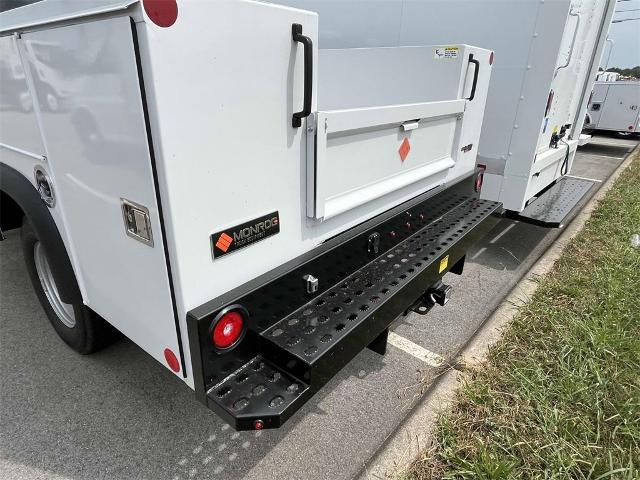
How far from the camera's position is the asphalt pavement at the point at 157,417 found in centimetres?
188

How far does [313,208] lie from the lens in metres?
1.67

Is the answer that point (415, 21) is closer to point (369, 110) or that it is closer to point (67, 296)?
point (369, 110)

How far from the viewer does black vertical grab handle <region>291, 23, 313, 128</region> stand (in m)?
1.37

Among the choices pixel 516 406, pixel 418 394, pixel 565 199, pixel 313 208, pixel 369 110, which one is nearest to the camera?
pixel 313 208

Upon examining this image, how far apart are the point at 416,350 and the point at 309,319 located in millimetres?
1314

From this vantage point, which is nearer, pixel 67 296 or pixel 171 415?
pixel 67 296

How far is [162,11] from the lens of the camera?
1.03 metres

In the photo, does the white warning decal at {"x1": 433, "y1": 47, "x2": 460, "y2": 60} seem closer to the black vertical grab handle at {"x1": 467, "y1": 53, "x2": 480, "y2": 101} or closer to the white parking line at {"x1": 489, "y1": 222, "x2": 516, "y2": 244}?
the black vertical grab handle at {"x1": 467, "y1": 53, "x2": 480, "y2": 101}

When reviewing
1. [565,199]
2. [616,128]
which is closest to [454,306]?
[565,199]

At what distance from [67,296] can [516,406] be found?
2.37 metres

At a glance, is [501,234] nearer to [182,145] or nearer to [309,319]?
[309,319]

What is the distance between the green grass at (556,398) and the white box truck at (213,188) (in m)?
0.62

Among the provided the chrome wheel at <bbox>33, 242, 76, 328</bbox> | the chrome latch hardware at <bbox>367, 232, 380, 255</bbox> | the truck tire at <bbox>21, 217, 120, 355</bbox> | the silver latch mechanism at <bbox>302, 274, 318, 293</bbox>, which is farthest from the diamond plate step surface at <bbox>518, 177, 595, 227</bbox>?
the chrome wheel at <bbox>33, 242, 76, 328</bbox>

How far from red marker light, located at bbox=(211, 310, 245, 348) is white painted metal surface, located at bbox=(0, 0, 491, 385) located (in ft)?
0.31
